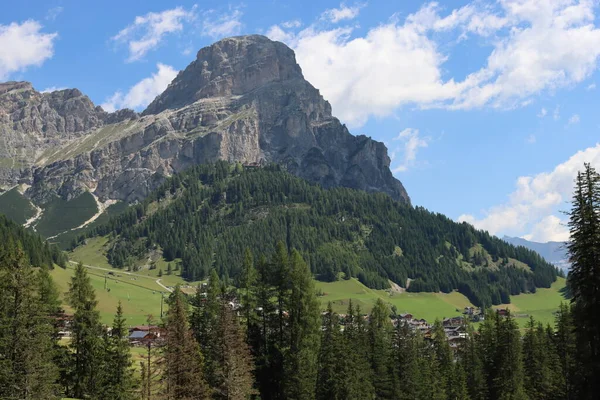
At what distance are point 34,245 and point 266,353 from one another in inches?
5767

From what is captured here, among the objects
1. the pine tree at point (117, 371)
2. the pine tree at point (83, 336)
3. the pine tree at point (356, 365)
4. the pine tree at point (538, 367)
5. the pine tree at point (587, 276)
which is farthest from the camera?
the pine tree at point (538, 367)

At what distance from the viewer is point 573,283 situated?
129ft

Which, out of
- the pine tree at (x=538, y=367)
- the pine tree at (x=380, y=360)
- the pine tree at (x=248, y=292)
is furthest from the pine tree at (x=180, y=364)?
the pine tree at (x=538, y=367)

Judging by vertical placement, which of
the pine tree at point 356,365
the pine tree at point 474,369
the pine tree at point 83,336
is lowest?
the pine tree at point 474,369

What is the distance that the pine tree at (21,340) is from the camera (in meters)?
44.5

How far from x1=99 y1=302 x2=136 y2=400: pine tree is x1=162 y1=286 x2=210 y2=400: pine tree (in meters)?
3.70

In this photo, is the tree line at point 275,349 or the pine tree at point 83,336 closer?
the tree line at point 275,349

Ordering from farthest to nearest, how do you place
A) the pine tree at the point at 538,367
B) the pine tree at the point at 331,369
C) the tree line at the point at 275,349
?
the pine tree at the point at 538,367 < the pine tree at the point at 331,369 < the tree line at the point at 275,349

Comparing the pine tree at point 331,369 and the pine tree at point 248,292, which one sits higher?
the pine tree at point 248,292

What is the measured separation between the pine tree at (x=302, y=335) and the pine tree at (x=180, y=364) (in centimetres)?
1206

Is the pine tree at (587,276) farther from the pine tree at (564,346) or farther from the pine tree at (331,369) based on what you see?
the pine tree at (564,346)

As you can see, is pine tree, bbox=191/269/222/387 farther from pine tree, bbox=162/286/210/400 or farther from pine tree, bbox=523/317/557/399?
pine tree, bbox=523/317/557/399

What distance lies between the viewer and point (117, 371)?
57.1m

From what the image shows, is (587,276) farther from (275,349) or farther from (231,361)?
(275,349)
